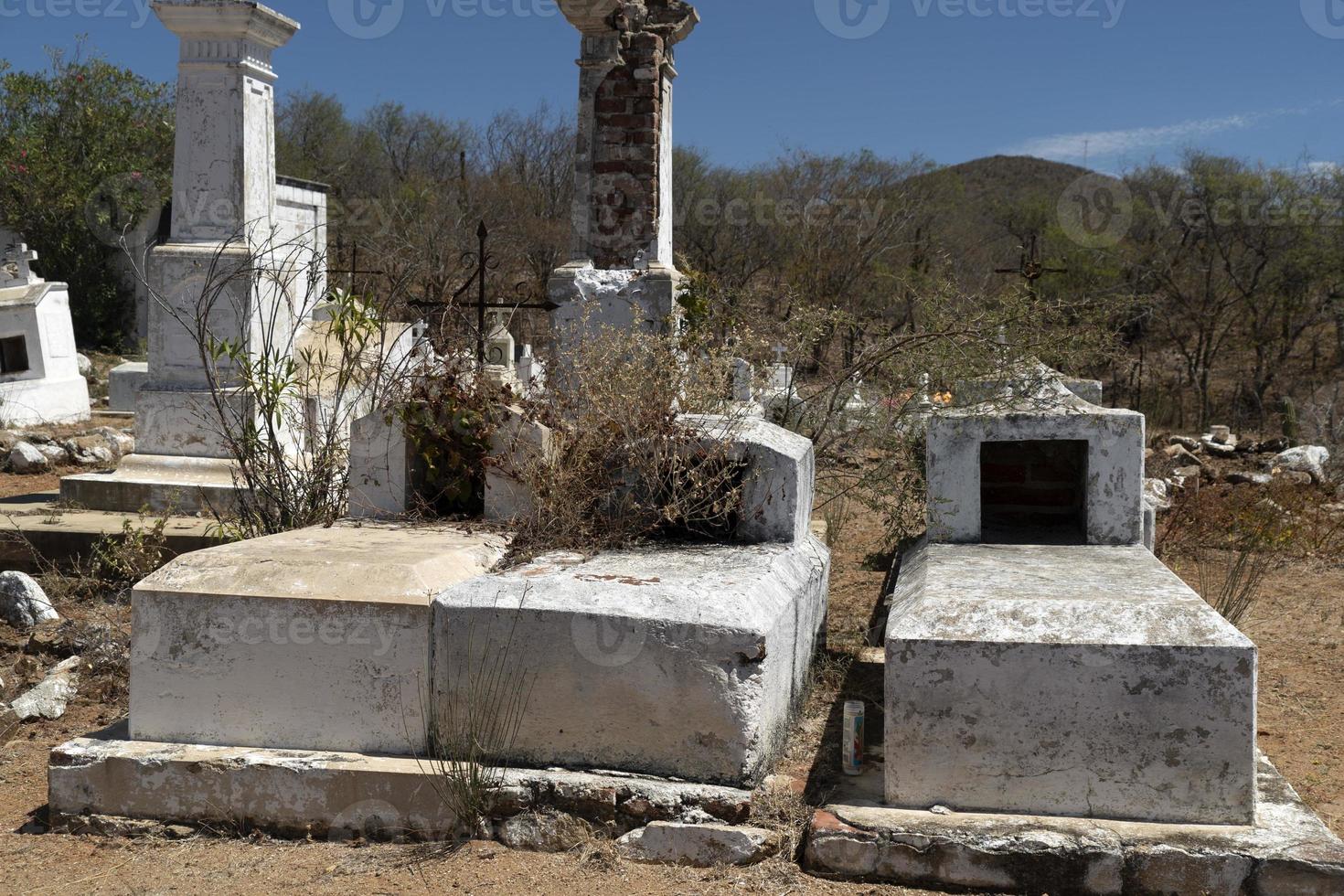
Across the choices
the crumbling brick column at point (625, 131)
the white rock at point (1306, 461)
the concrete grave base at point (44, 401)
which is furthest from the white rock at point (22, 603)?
the white rock at point (1306, 461)

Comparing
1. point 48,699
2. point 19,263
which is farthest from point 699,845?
point 19,263

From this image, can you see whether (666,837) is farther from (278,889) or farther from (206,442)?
(206,442)

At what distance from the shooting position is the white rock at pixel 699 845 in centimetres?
364

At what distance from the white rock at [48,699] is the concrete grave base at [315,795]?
4.48 feet

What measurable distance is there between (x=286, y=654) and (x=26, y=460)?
9067mm

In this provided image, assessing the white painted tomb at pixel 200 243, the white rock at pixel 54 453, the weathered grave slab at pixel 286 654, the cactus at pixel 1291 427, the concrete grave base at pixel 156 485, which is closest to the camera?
the weathered grave slab at pixel 286 654

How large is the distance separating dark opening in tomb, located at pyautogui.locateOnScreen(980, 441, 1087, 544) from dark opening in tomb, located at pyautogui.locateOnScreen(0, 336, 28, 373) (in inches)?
498

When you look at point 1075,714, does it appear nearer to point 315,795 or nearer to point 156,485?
point 315,795

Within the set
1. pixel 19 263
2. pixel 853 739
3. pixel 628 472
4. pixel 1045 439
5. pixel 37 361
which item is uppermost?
pixel 19 263

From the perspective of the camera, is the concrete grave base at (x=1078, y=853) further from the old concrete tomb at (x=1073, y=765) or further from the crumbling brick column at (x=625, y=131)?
the crumbling brick column at (x=625, y=131)

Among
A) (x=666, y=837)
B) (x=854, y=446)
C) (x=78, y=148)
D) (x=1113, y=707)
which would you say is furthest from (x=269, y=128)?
(x=78, y=148)

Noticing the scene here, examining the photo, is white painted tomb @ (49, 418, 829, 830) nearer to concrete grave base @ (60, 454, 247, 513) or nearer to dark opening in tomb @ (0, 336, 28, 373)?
concrete grave base @ (60, 454, 247, 513)

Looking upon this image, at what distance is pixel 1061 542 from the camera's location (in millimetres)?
5277

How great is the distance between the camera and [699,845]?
3650 mm
